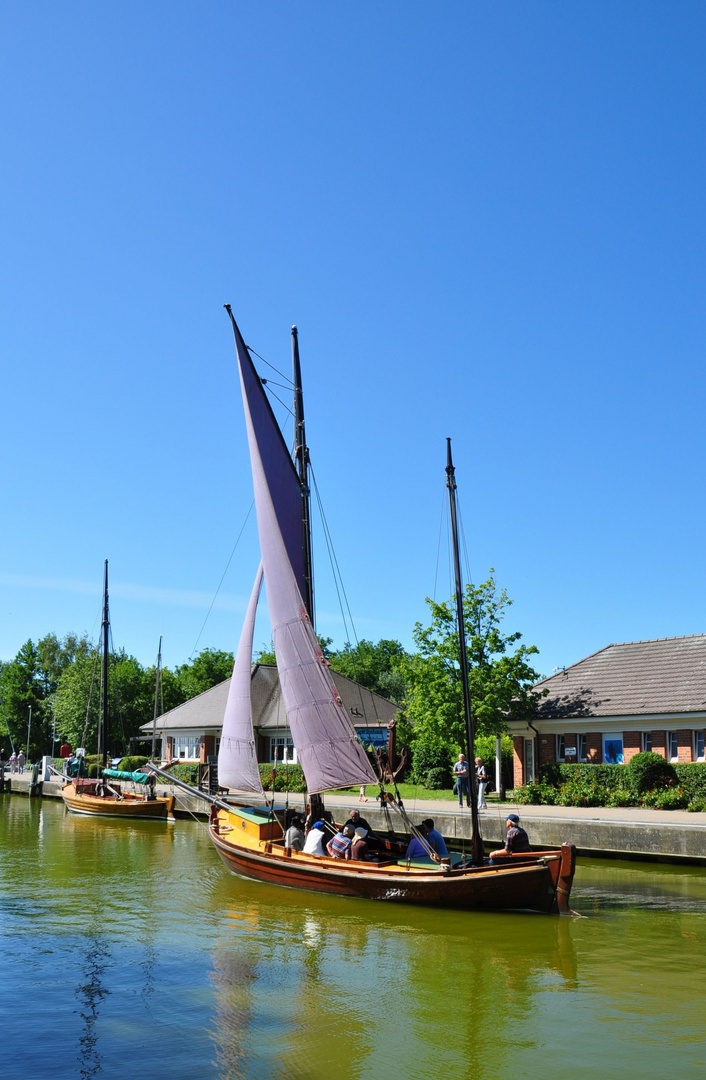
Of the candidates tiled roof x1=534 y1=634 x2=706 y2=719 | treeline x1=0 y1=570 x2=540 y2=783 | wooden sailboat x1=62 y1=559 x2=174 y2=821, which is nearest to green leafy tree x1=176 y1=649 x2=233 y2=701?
treeline x1=0 y1=570 x2=540 y2=783

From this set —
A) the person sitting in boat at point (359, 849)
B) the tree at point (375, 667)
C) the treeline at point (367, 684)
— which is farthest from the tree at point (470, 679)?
the tree at point (375, 667)

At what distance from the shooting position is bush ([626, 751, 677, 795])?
28703 millimetres

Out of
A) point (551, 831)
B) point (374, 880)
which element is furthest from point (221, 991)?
point (551, 831)

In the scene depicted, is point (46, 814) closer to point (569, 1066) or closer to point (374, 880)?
point (374, 880)

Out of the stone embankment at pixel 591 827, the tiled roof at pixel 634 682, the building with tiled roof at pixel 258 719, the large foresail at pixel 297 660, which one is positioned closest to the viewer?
the large foresail at pixel 297 660

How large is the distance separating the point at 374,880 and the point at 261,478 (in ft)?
31.9

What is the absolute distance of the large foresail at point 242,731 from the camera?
23.6 metres

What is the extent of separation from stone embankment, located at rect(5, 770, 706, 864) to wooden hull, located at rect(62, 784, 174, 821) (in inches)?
419

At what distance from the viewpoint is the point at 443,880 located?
16.6m

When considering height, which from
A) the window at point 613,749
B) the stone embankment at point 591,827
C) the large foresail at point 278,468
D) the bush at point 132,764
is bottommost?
the bush at point 132,764

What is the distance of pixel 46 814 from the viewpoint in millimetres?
41188

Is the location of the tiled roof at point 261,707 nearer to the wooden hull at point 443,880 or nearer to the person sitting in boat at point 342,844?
the person sitting in boat at point 342,844

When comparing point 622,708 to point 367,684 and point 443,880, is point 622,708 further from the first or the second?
point 367,684

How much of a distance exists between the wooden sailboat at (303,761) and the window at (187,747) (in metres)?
32.5
